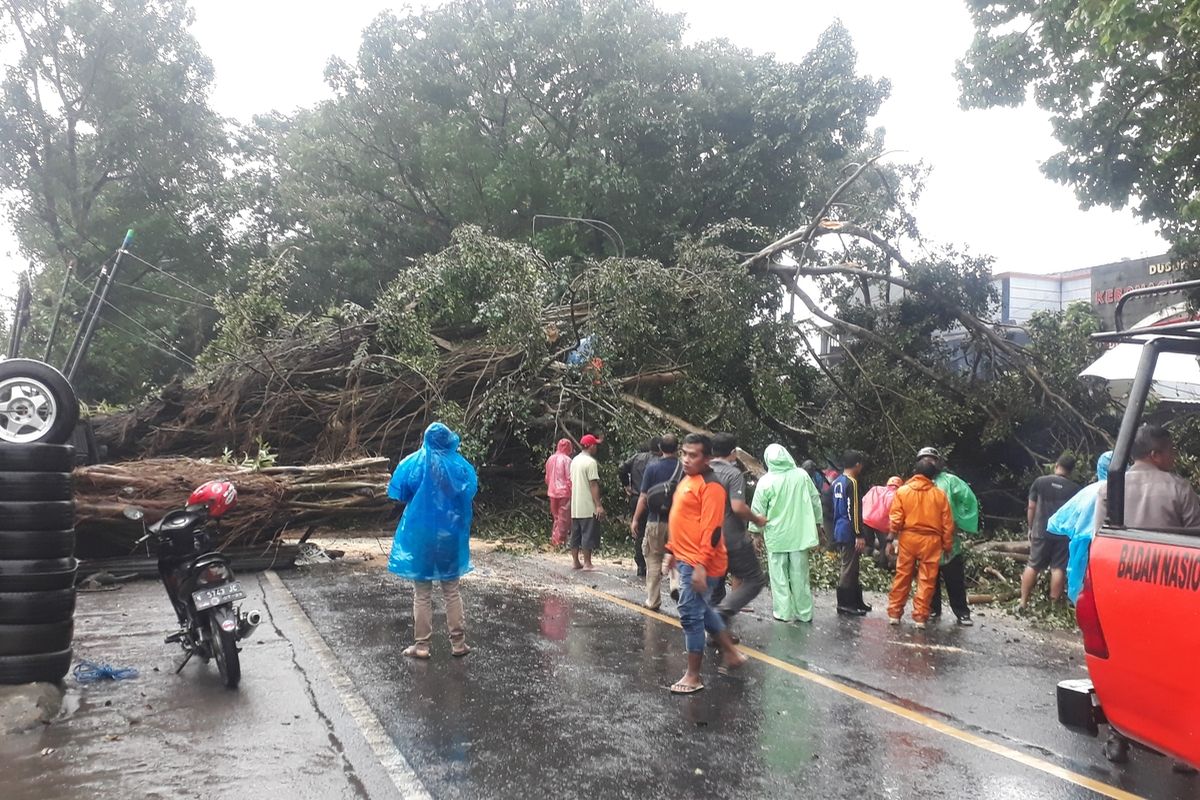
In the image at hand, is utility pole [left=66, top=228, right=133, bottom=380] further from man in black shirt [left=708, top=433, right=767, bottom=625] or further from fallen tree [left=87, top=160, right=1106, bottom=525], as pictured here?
fallen tree [left=87, top=160, right=1106, bottom=525]

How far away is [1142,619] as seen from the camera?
338cm

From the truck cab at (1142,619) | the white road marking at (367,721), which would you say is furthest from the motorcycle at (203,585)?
the truck cab at (1142,619)

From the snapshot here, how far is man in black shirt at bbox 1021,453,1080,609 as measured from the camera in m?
9.05

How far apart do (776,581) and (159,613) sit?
562cm

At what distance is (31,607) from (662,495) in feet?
15.7

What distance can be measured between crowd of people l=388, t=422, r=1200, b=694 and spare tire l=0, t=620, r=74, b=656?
2.06 metres

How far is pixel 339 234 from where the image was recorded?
85.0 feet

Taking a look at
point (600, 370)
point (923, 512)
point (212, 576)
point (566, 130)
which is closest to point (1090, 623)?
point (923, 512)

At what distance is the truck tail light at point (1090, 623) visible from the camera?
3622mm

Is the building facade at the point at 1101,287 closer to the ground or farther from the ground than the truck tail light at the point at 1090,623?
farther from the ground

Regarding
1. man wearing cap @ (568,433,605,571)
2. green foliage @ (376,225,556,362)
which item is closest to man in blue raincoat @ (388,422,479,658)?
man wearing cap @ (568,433,605,571)

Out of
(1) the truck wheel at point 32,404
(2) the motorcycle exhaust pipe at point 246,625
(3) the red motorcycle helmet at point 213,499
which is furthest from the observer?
(3) the red motorcycle helmet at point 213,499

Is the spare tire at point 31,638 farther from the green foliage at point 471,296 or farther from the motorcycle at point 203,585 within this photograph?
the green foliage at point 471,296

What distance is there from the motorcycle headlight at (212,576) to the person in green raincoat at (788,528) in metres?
4.40
